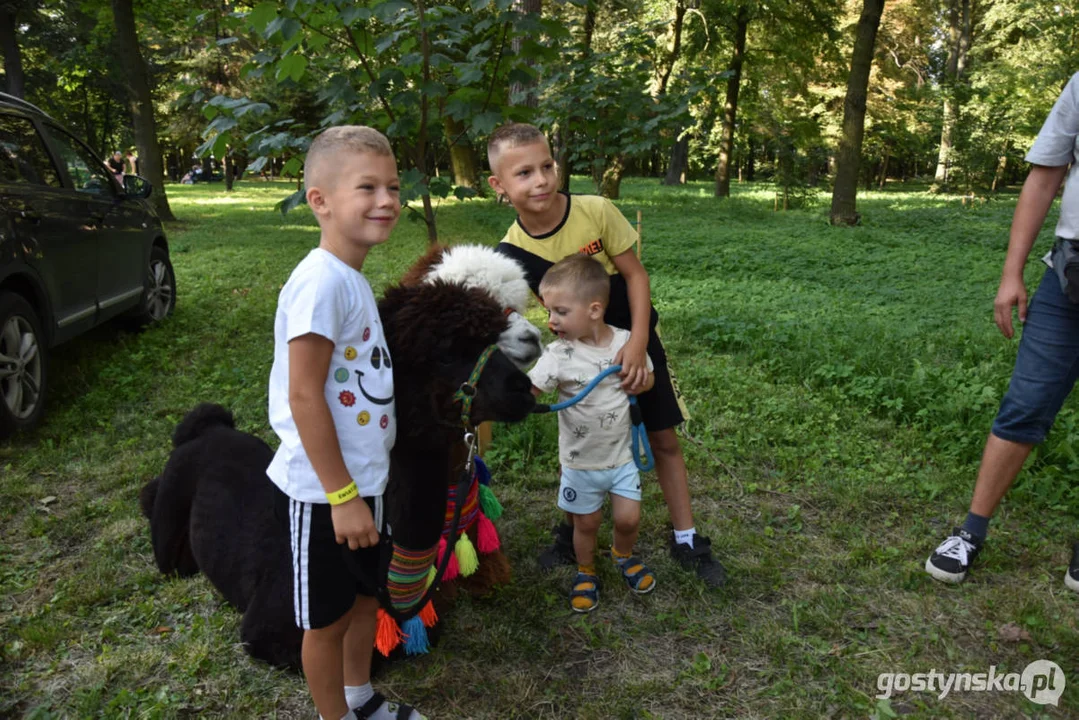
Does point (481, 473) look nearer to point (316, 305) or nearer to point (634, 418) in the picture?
point (634, 418)

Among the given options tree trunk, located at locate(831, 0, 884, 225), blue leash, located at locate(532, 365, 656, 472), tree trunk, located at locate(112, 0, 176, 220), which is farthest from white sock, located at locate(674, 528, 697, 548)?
tree trunk, located at locate(831, 0, 884, 225)

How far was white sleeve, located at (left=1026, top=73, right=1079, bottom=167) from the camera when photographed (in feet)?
8.77

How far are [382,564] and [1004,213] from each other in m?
19.2

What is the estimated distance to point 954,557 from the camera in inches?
118

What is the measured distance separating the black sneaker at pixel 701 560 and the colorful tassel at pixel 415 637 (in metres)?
1.22

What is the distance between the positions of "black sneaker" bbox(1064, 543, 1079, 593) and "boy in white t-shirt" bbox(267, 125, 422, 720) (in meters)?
2.94

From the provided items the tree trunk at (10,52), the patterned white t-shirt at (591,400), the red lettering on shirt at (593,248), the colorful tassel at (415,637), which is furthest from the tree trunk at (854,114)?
the tree trunk at (10,52)

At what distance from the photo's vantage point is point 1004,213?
1653cm

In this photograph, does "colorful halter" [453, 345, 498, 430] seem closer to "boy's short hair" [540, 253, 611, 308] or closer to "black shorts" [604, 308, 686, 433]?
"boy's short hair" [540, 253, 611, 308]

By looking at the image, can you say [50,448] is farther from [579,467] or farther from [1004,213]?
[1004,213]

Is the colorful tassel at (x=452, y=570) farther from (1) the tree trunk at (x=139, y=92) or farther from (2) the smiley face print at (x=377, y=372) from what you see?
(1) the tree trunk at (x=139, y=92)

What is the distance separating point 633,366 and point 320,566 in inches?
55.2

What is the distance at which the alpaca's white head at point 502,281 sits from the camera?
210cm

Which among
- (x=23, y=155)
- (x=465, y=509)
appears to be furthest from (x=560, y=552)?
(x=23, y=155)
